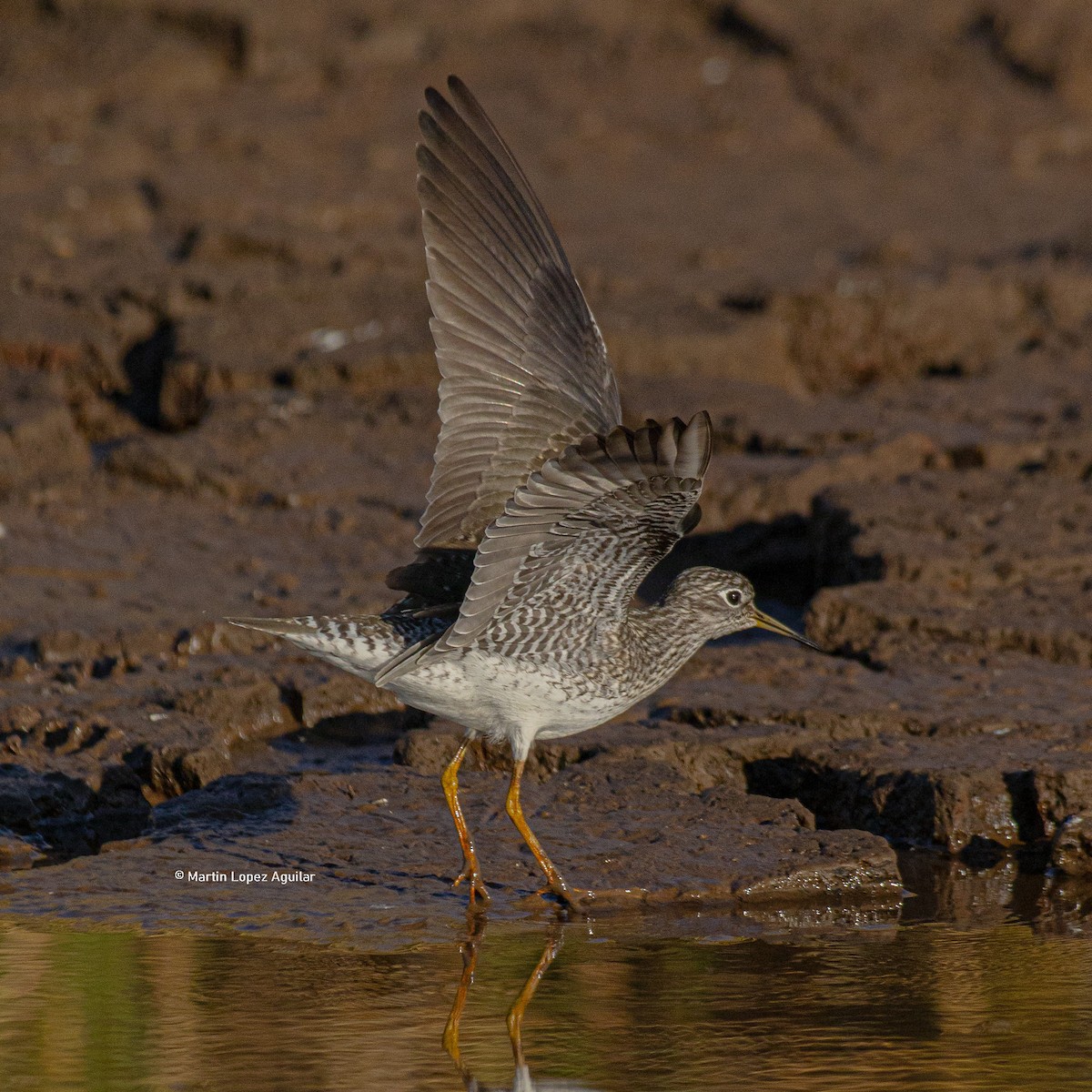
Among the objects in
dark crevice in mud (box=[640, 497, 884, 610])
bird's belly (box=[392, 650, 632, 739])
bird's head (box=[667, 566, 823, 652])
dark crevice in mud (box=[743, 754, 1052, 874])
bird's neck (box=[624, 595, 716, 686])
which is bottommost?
dark crevice in mud (box=[743, 754, 1052, 874])

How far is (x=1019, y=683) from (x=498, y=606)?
211cm

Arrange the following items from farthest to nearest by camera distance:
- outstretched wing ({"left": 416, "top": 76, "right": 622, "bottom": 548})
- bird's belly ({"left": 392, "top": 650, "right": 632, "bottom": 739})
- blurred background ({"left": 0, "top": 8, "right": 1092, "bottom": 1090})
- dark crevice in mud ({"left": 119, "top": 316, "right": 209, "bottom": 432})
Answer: dark crevice in mud ({"left": 119, "top": 316, "right": 209, "bottom": 432}) < outstretched wing ({"left": 416, "top": 76, "right": 622, "bottom": 548}) < bird's belly ({"left": 392, "top": 650, "right": 632, "bottom": 739}) < blurred background ({"left": 0, "top": 8, "right": 1092, "bottom": 1090})

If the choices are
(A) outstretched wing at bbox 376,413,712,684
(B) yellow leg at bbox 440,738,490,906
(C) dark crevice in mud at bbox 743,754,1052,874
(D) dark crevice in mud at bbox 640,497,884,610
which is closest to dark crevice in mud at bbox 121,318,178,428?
(D) dark crevice in mud at bbox 640,497,884,610

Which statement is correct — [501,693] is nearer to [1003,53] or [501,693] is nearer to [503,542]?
[503,542]

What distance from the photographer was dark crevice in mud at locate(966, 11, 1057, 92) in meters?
13.8

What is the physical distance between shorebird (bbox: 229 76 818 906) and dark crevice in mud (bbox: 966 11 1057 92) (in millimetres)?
9404

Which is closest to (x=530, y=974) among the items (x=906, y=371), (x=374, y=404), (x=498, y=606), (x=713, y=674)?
(x=498, y=606)

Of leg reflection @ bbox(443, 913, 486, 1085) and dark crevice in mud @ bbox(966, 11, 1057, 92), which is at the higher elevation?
dark crevice in mud @ bbox(966, 11, 1057, 92)

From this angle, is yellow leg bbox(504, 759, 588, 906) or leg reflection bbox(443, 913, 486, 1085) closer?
leg reflection bbox(443, 913, 486, 1085)

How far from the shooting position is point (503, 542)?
4.78 m

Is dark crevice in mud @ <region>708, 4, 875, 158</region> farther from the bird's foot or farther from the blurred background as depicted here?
the bird's foot

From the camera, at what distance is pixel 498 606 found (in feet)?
16.6

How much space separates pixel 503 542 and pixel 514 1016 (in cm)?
120

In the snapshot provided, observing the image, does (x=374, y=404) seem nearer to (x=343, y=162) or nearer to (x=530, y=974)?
(x=343, y=162)
